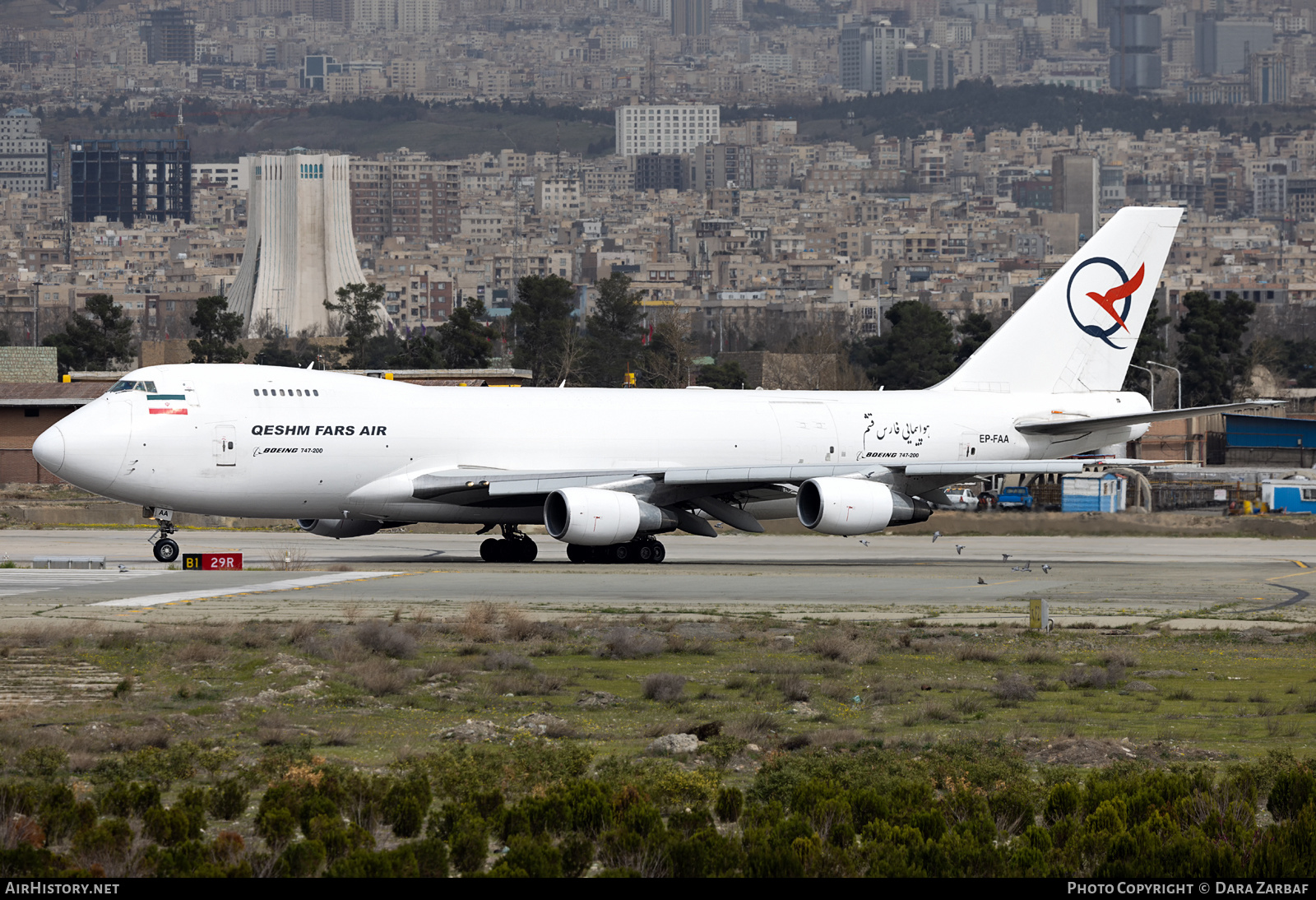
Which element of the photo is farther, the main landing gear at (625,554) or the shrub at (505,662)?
the main landing gear at (625,554)

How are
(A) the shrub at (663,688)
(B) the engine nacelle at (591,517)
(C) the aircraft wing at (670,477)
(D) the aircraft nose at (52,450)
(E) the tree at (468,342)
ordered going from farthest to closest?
(E) the tree at (468,342) < (C) the aircraft wing at (670,477) < (B) the engine nacelle at (591,517) < (D) the aircraft nose at (52,450) < (A) the shrub at (663,688)

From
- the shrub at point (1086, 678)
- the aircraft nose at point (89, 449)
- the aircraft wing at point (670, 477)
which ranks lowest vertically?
the shrub at point (1086, 678)

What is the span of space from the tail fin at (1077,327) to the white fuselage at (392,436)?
2.89 metres

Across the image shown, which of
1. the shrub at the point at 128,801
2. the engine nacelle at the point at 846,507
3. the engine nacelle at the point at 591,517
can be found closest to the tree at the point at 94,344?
the engine nacelle at the point at 591,517

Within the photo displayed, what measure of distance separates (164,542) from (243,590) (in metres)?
6.84

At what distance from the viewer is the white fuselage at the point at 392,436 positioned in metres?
40.1

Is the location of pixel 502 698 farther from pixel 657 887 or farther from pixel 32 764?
pixel 657 887

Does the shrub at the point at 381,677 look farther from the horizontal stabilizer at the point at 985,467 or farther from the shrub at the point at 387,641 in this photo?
the horizontal stabilizer at the point at 985,467

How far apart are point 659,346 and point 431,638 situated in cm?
11990

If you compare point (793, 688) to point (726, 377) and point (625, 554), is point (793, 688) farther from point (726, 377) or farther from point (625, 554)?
point (726, 377)

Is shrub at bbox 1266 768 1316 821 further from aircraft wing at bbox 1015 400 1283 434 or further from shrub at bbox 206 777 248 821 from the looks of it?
aircraft wing at bbox 1015 400 1283 434

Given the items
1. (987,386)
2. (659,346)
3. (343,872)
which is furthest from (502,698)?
(659,346)

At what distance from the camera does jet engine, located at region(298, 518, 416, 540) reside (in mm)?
43688

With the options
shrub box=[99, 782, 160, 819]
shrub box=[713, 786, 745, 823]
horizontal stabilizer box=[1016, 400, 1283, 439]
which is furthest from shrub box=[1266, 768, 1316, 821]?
horizontal stabilizer box=[1016, 400, 1283, 439]
